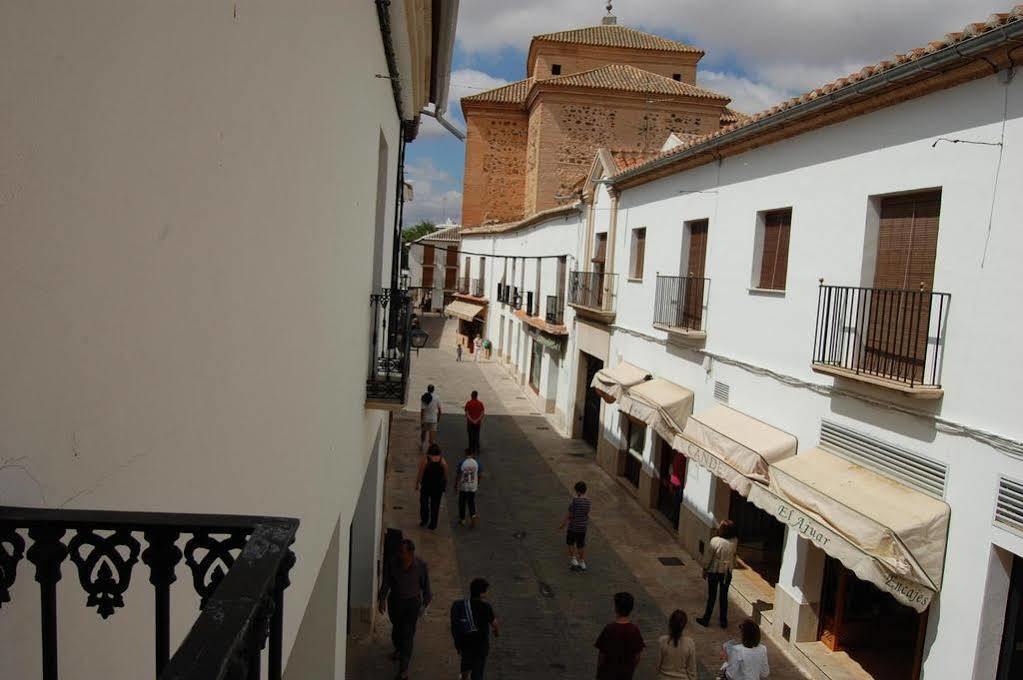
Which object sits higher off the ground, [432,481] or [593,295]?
[593,295]

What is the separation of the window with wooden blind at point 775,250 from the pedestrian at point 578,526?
3.84m

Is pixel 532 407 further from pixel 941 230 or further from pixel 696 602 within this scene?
pixel 941 230

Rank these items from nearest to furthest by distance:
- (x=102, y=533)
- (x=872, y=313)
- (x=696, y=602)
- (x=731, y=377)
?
(x=102, y=533), (x=872, y=313), (x=696, y=602), (x=731, y=377)

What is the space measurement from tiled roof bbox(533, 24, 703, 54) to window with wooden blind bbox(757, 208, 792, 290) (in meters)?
30.8

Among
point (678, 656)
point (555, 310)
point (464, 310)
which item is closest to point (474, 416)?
point (555, 310)

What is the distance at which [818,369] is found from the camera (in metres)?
8.62

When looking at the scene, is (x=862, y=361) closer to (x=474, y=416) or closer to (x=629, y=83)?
(x=474, y=416)

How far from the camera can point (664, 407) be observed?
12516 millimetres

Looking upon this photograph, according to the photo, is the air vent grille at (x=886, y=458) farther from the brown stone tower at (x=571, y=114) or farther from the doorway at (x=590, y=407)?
the brown stone tower at (x=571, y=114)

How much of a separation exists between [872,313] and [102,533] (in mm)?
8025

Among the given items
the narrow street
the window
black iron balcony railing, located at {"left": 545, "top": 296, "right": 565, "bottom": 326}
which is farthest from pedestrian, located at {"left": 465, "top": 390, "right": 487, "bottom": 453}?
black iron balcony railing, located at {"left": 545, "top": 296, "right": 565, "bottom": 326}

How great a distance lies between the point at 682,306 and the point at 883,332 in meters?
5.12

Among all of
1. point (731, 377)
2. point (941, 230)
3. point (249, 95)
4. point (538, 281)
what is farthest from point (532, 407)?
point (249, 95)

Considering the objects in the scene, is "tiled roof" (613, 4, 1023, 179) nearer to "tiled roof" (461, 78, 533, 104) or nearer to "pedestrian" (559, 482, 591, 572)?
"pedestrian" (559, 482, 591, 572)
